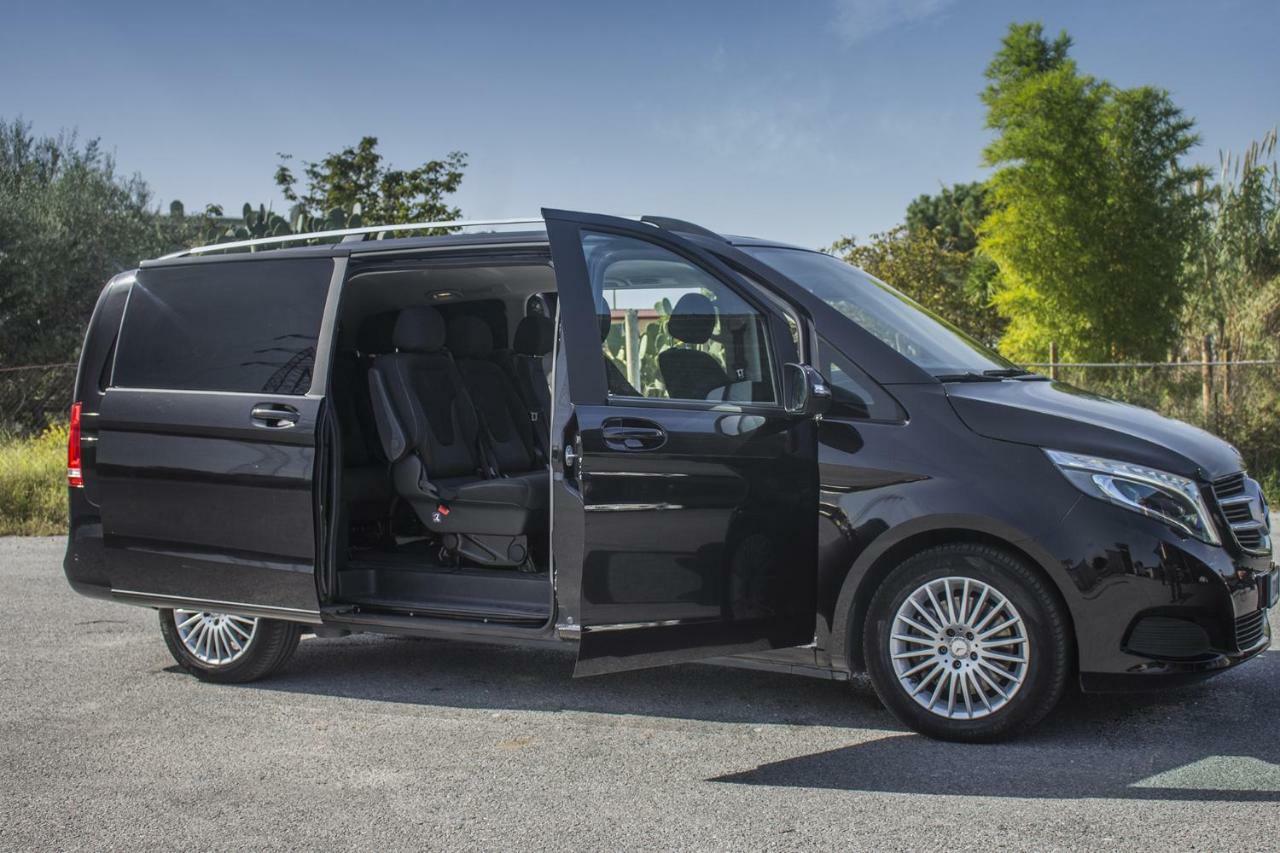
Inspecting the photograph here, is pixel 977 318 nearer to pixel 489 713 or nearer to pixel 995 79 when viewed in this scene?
pixel 995 79

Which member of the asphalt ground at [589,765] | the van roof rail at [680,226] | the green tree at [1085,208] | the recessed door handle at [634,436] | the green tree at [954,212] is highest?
the green tree at [954,212]

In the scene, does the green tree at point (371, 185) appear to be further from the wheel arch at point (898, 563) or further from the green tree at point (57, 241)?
the wheel arch at point (898, 563)

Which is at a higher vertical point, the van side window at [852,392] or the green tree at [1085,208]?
the green tree at [1085,208]

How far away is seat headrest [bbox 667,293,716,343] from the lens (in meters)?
5.24

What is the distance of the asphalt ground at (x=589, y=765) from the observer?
4.15 m

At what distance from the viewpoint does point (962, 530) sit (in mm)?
4914

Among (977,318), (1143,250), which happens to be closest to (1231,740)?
(1143,250)

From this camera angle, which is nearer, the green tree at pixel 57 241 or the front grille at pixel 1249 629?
the front grille at pixel 1249 629

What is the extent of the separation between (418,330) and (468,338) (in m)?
0.48

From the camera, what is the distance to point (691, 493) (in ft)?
16.3

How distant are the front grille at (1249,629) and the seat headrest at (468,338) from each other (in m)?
3.94

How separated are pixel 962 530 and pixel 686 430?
3.61 ft

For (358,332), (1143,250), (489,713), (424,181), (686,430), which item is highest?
(424,181)

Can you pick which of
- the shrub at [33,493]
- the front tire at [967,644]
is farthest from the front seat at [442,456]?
the shrub at [33,493]
